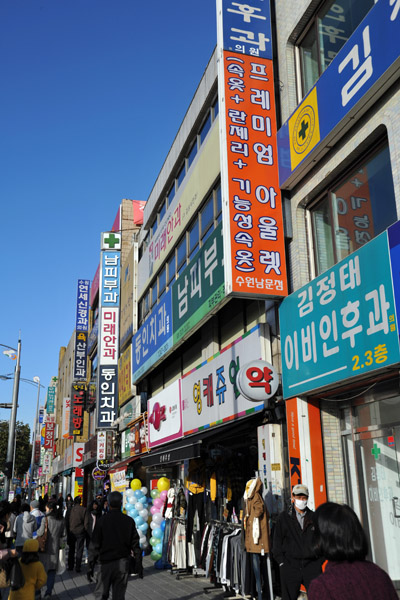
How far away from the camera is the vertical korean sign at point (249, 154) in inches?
409

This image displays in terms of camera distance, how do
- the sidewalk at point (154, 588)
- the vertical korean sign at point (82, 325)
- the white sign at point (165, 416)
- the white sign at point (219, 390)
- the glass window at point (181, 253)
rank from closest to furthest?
A: the sidewalk at point (154, 588)
the white sign at point (219, 390)
the white sign at point (165, 416)
the glass window at point (181, 253)
the vertical korean sign at point (82, 325)

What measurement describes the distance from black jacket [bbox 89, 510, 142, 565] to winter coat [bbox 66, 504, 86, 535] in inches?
311

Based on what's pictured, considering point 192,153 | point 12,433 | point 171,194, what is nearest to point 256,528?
point 192,153

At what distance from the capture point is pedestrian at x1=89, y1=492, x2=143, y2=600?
23.9 ft

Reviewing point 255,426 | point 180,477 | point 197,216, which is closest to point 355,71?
point 255,426

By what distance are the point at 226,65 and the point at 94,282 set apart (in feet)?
93.8

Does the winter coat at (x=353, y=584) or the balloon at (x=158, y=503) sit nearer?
the winter coat at (x=353, y=584)

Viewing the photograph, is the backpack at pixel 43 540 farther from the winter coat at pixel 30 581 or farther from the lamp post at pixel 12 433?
the lamp post at pixel 12 433

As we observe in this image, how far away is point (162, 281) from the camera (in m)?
20.1

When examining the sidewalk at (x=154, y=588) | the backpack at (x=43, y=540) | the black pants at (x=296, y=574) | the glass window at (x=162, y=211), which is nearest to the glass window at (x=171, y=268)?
the glass window at (x=162, y=211)

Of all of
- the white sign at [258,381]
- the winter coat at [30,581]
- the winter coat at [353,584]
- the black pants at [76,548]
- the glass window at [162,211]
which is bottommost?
the black pants at [76,548]

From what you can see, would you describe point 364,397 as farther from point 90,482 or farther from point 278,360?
point 90,482

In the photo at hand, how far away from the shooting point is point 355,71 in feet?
28.8

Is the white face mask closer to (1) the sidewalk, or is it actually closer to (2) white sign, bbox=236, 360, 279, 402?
(2) white sign, bbox=236, 360, 279, 402
